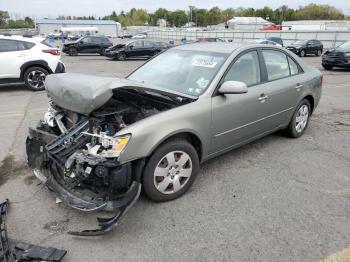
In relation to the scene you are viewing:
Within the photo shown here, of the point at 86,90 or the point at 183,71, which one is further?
the point at 183,71

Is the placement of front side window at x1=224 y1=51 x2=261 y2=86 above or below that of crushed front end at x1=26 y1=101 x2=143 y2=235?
above

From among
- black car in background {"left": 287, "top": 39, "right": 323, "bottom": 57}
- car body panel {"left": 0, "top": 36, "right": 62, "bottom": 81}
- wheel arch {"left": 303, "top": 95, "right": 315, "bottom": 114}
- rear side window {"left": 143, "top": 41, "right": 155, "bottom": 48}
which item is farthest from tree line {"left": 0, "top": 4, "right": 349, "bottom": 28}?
wheel arch {"left": 303, "top": 95, "right": 315, "bottom": 114}

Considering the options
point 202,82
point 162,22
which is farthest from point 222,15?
point 202,82

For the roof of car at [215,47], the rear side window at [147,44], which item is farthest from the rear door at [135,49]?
the roof of car at [215,47]

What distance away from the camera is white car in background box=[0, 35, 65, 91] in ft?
33.8

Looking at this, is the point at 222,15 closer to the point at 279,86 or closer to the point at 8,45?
the point at 8,45

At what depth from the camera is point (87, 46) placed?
27.4 metres

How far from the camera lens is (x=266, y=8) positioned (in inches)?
5591

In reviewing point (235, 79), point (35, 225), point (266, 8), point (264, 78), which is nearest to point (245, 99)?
point (235, 79)

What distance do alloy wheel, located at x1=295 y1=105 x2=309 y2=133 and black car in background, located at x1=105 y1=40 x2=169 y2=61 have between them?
60.6ft

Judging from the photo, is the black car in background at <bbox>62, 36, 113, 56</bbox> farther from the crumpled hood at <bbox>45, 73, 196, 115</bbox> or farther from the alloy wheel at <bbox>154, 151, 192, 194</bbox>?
the alloy wheel at <bbox>154, 151, 192, 194</bbox>

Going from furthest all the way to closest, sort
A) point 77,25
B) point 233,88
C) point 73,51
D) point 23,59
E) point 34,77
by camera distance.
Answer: point 77,25
point 73,51
point 34,77
point 23,59
point 233,88

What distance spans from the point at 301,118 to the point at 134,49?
19.3 meters

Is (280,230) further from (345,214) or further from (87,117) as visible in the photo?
(87,117)
